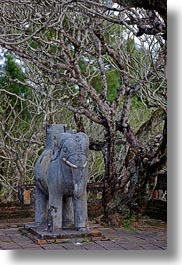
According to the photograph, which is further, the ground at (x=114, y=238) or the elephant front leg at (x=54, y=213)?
the elephant front leg at (x=54, y=213)

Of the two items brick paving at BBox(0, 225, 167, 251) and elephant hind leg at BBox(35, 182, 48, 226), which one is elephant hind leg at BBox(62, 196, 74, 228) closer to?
elephant hind leg at BBox(35, 182, 48, 226)

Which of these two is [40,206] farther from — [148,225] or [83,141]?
[148,225]

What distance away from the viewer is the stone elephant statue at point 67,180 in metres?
3.50

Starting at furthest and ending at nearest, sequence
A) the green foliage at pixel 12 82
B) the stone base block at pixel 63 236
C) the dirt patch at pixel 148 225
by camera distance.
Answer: the green foliage at pixel 12 82 → the dirt patch at pixel 148 225 → the stone base block at pixel 63 236

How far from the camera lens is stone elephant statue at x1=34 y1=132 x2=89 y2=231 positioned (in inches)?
138

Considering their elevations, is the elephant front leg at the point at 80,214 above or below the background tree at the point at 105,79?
below

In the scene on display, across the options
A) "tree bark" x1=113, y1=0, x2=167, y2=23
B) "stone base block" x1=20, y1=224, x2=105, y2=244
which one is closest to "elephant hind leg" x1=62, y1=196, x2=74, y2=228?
"stone base block" x1=20, y1=224, x2=105, y2=244

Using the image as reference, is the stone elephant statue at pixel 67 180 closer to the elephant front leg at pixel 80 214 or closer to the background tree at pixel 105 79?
the elephant front leg at pixel 80 214

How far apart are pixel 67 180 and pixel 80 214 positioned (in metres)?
0.23

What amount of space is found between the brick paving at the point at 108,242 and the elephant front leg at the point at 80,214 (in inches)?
5.0

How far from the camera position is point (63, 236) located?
11.4ft

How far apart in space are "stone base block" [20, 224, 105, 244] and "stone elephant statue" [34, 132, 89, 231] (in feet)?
0.15

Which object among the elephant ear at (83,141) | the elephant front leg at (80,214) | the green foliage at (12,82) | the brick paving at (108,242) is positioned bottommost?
the brick paving at (108,242)

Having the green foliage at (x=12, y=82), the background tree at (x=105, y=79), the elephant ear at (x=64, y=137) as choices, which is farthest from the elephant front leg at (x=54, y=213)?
the green foliage at (x=12, y=82)
